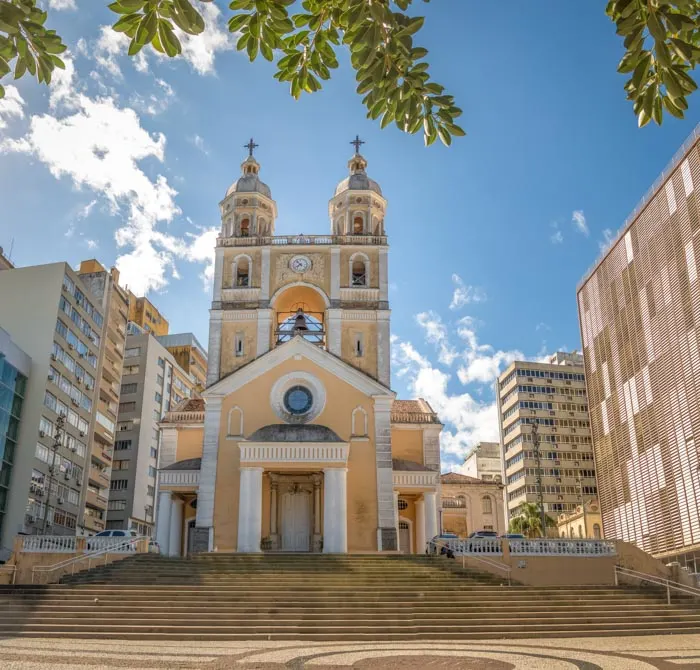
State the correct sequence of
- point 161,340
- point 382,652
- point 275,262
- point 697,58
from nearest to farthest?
point 697,58 → point 382,652 → point 275,262 → point 161,340

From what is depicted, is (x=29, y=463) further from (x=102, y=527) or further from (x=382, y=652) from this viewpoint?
(x=382, y=652)

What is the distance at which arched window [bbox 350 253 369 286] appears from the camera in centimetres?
4078

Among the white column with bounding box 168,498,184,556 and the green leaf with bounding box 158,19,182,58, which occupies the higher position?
the green leaf with bounding box 158,19,182,58

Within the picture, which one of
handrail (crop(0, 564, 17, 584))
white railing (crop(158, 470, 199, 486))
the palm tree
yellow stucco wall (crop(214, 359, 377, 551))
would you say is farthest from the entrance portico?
the palm tree

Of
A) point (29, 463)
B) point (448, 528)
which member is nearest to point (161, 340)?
point (29, 463)

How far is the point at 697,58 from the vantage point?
4902mm

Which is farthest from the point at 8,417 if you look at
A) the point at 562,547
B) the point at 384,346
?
the point at 562,547

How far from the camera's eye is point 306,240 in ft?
136

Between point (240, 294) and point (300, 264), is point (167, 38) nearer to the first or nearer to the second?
point (240, 294)

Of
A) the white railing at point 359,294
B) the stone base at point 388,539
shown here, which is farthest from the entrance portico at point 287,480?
the white railing at point 359,294

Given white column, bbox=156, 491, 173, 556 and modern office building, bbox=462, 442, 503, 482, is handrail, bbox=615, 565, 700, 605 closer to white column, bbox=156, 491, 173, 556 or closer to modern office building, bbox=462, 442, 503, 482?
white column, bbox=156, 491, 173, 556

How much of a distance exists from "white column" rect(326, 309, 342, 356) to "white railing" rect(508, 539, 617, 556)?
50.9 ft

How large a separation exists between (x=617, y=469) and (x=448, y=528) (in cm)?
1838

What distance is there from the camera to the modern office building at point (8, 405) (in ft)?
165
